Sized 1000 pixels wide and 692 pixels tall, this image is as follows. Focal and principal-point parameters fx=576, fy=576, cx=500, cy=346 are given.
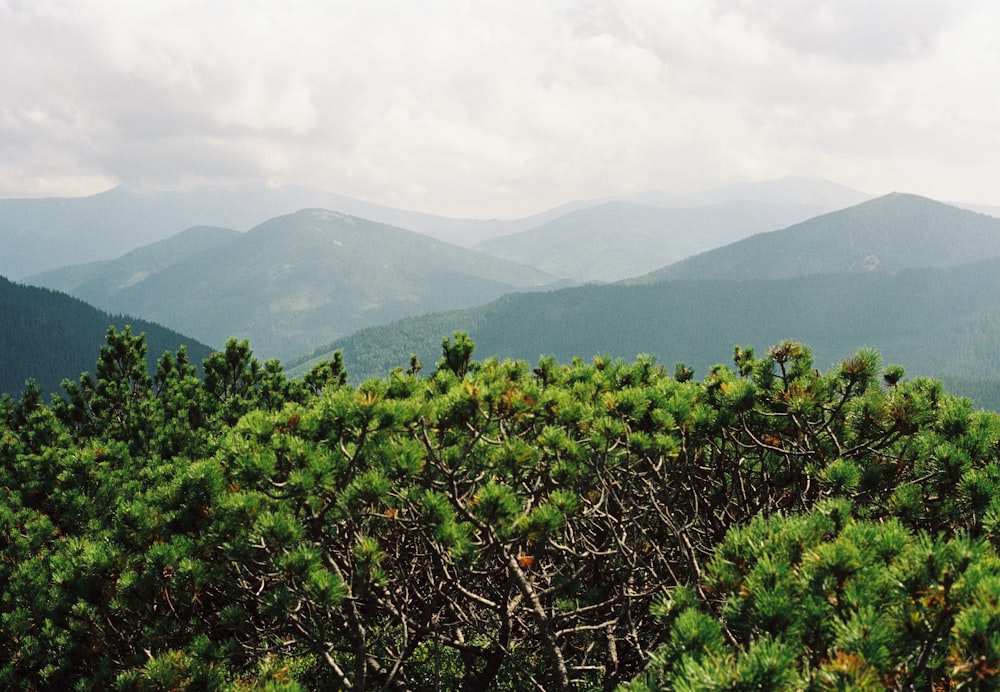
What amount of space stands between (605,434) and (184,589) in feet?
11.6

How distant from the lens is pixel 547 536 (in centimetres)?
401

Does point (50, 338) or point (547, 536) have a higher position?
point (50, 338)

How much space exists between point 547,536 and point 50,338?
222856mm

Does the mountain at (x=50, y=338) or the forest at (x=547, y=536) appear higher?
the mountain at (x=50, y=338)

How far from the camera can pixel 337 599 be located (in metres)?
3.45

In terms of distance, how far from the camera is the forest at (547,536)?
2.52 meters

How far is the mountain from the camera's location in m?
168

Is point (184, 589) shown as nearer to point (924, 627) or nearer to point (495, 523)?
point (495, 523)

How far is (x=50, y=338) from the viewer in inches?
7008

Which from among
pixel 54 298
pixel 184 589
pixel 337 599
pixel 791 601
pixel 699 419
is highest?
pixel 54 298

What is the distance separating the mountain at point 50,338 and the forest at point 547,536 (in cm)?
18109

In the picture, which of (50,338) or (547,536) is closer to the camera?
(547,536)

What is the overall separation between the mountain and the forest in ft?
594

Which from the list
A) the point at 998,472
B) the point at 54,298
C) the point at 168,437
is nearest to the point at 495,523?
the point at 998,472
